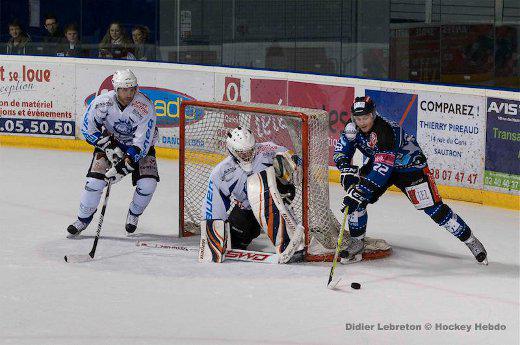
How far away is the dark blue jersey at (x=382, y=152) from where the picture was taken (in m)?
7.33

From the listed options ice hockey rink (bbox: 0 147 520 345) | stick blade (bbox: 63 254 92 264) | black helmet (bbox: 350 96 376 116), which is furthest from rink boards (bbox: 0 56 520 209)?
stick blade (bbox: 63 254 92 264)

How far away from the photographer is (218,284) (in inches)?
275

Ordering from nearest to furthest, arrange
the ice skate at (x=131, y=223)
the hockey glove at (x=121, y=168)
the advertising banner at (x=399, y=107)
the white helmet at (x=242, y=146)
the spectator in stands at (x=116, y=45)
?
the white helmet at (x=242, y=146) → the hockey glove at (x=121, y=168) → the ice skate at (x=131, y=223) → the advertising banner at (x=399, y=107) → the spectator in stands at (x=116, y=45)

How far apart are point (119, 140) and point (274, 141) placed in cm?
112

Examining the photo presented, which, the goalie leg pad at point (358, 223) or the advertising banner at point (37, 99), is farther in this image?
the advertising banner at point (37, 99)

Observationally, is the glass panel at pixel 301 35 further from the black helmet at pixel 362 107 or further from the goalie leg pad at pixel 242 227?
the goalie leg pad at pixel 242 227

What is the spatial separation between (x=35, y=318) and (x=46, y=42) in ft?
23.8

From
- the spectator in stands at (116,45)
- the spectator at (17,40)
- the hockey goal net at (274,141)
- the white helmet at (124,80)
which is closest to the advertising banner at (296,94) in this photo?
the spectator in stands at (116,45)

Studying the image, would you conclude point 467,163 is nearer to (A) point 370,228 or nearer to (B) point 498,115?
(B) point 498,115

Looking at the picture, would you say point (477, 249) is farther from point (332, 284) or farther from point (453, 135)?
point (453, 135)

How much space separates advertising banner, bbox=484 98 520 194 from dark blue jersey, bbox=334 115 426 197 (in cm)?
216

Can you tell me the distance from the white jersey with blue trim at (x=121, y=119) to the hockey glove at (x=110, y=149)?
57 millimetres

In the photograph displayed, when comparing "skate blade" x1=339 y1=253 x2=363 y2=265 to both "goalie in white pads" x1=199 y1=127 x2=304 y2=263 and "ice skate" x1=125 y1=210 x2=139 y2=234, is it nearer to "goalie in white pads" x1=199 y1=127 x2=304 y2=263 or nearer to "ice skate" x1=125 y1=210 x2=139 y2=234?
"goalie in white pads" x1=199 y1=127 x2=304 y2=263

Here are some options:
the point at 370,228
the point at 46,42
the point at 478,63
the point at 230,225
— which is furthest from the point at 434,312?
the point at 46,42
